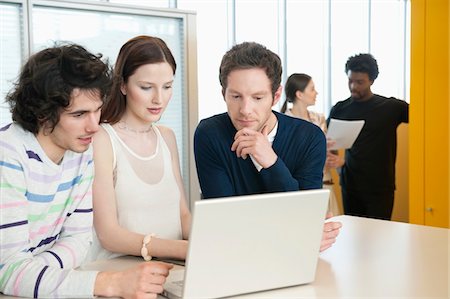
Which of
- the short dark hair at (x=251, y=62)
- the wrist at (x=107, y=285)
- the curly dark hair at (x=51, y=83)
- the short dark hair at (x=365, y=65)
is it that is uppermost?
the short dark hair at (x=365, y=65)

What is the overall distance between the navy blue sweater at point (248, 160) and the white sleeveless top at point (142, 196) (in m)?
0.16

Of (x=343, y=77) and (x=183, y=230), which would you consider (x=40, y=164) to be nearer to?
(x=183, y=230)

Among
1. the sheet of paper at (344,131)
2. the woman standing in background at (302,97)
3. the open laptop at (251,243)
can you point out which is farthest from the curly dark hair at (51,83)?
the woman standing in background at (302,97)

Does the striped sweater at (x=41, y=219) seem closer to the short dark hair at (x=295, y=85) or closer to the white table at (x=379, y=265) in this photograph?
the white table at (x=379, y=265)

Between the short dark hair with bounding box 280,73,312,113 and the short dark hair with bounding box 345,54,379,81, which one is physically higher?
the short dark hair with bounding box 345,54,379,81

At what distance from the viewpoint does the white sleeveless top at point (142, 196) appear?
1.95m

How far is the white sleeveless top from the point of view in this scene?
1945mm

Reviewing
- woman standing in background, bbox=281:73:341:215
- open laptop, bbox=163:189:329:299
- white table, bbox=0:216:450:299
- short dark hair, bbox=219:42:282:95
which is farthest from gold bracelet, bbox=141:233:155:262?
woman standing in background, bbox=281:73:341:215

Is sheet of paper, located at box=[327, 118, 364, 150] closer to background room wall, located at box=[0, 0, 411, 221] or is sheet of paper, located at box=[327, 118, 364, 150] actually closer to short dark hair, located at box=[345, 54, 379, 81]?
short dark hair, located at box=[345, 54, 379, 81]

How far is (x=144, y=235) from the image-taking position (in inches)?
72.2

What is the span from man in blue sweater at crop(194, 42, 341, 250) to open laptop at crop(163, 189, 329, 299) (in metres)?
0.48

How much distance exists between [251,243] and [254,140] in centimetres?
63

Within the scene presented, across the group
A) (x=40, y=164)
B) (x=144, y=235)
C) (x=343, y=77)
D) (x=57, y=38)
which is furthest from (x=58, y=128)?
(x=343, y=77)

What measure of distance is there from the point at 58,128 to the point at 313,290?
2.55 feet
